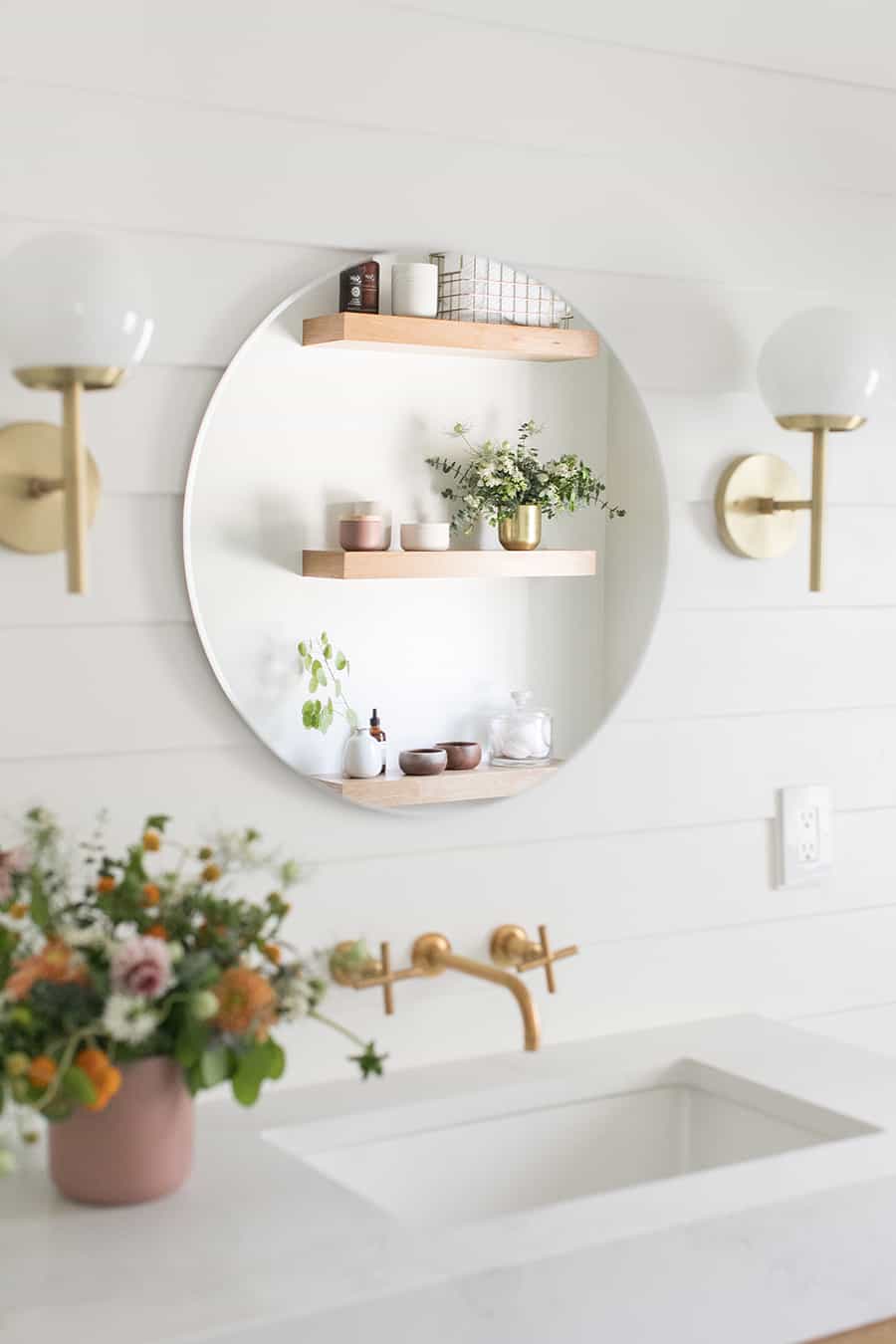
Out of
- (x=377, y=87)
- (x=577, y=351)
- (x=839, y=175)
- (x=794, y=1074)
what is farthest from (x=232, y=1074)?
(x=839, y=175)

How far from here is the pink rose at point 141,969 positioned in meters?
1.25

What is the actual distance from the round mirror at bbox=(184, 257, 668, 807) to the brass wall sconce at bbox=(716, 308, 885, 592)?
115 mm

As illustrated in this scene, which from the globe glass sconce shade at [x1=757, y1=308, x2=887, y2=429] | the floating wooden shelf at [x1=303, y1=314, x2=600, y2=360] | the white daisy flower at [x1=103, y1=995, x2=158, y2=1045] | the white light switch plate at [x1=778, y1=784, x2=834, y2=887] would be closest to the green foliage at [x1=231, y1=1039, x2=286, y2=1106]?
the white daisy flower at [x1=103, y1=995, x2=158, y2=1045]

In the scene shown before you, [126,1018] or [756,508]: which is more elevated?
[756,508]

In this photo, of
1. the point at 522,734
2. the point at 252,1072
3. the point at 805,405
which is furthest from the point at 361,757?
the point at 805,405

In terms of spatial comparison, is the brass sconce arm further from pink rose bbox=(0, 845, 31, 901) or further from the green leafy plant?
pink rose bbox=(0, 845, 31, 901)

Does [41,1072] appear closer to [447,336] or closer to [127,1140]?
[127,1140]

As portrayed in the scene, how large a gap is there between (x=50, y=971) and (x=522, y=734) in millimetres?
666

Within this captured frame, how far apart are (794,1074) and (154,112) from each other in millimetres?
1154

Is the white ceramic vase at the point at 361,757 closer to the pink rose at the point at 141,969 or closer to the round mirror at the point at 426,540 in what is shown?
the round mirror at the point at 426,540

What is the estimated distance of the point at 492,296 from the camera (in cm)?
173

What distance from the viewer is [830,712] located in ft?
6.61

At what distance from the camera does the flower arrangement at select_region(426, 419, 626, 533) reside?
1.70 meters

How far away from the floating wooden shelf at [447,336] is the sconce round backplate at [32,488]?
283mm
